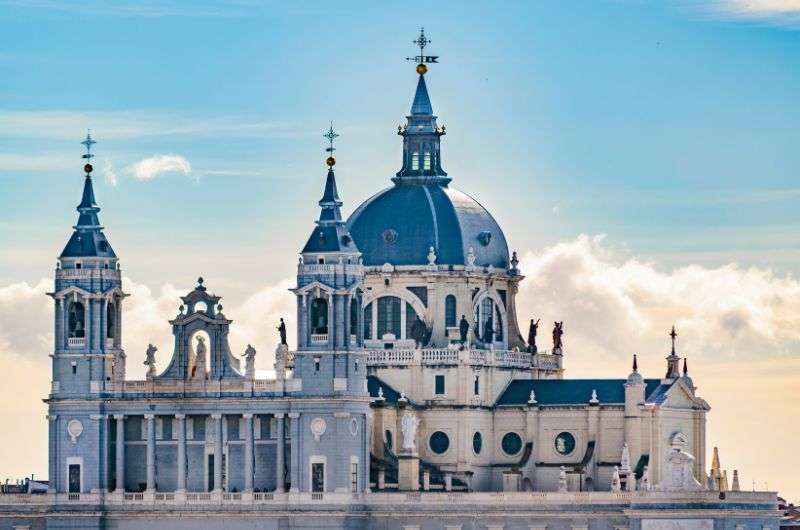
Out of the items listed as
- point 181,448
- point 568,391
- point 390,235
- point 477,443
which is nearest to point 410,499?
point 477,443

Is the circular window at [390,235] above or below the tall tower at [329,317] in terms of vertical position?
above

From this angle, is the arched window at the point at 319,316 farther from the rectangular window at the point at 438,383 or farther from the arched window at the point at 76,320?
the arched window at the point at 76,320

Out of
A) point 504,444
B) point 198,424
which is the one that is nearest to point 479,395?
point 504,444

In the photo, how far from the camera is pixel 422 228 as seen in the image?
618ft

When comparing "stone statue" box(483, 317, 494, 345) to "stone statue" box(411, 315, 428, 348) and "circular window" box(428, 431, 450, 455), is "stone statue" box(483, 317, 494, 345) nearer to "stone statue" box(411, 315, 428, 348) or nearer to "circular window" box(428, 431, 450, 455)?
"stone statue" box(411, 315, 428, 348)

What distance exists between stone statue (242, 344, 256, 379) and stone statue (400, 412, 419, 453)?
8166 mm

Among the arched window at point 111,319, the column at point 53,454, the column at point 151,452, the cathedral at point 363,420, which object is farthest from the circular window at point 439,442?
the column at point 53,454

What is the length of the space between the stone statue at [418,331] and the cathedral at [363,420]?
0.11 metres

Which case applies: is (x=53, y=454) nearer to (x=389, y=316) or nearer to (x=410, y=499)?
(x=410, y=499)

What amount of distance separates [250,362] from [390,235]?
45.3 ft

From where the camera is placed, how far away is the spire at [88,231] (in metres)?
180

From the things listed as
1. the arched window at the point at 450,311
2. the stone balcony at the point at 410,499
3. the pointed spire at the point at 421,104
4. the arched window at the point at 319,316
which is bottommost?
the stone balcony at the point at 410,499

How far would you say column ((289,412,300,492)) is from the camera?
578ft

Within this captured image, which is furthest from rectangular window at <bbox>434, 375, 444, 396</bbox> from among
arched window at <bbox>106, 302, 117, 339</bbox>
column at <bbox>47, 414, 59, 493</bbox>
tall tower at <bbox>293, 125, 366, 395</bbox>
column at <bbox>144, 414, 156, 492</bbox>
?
column at <bbox>47, 414, 59, 493</bbox>
